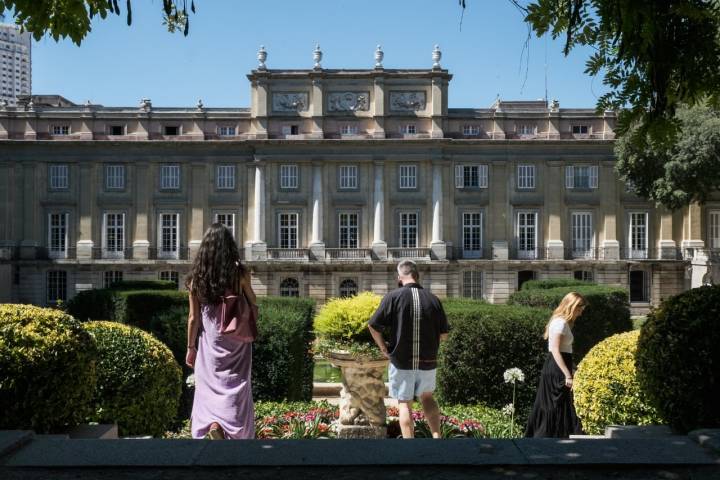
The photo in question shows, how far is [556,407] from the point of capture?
7453 mm

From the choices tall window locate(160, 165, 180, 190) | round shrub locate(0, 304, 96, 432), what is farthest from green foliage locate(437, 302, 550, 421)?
tall window locate(160, 165, 180, 190)

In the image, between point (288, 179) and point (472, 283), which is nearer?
point (472, 283)

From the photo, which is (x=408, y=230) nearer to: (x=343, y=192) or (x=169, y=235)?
(x=343, y=192)

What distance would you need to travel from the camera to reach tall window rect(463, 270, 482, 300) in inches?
1391

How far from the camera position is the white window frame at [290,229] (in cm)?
3541

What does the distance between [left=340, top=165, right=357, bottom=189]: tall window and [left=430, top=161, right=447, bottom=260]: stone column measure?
3.92 metres

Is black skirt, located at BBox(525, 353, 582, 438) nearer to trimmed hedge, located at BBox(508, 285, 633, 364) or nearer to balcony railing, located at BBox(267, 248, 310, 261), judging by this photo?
trimmed hedge, located at BBox(508, 285, 633, 364)

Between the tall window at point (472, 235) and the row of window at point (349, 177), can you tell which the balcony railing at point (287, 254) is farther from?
the tall window at point (472, 235)

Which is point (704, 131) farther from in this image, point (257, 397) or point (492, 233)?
point (257, 397)

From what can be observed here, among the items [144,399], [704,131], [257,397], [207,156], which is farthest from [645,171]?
[144,399]

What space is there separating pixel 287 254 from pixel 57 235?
38.1ft

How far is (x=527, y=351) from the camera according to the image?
1218 centimetres

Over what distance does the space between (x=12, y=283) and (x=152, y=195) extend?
7.93 metres

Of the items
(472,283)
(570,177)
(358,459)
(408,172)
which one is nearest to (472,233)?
(472,283)
